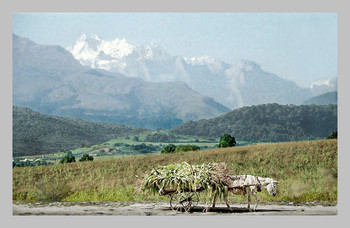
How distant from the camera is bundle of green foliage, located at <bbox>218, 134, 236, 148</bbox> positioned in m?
19.8

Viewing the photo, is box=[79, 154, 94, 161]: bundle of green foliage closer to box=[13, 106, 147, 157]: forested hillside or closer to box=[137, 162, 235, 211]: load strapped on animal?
box=[13, 106, 147, 157]: forested hillside

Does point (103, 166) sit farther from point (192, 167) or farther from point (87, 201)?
point (192, 167)

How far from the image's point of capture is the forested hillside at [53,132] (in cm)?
1894

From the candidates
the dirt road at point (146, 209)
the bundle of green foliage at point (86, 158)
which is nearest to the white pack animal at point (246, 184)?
the dirt road at point (146, 209)

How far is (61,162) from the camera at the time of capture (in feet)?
61.6

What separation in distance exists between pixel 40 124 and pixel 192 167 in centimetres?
951

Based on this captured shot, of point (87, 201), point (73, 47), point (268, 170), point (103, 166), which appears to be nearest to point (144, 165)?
point (103, 166)

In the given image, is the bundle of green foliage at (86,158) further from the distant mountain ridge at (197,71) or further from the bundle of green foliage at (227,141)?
the bundle of green foliage at (227,141)

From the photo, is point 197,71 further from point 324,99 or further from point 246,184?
point 246,184

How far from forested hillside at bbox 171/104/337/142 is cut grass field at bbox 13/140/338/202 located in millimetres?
1920

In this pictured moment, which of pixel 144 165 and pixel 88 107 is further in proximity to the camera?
pixel 88 107

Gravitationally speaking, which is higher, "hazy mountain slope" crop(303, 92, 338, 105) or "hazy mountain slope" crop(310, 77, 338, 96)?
"hazy mountain slope" crop(310, 77, 338, 96)

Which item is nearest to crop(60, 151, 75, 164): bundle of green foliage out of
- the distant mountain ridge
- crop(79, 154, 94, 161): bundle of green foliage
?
crop(79, 154, 94, 161): bundle of green foliage

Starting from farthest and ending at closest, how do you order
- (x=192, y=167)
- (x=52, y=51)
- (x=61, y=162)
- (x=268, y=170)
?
(x=52, y=51)
(x=61, y=162)
(x=268, y=170)
(x=192, y=167)
